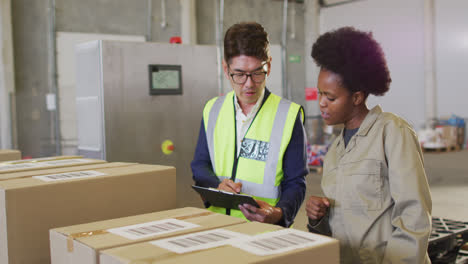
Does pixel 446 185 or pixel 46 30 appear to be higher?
pixel 46 30

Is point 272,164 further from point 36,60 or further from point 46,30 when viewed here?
point 46,30

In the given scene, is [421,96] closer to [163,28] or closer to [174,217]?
[163,28]

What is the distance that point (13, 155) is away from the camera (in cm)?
194

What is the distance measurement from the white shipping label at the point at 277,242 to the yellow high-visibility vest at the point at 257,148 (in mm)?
831

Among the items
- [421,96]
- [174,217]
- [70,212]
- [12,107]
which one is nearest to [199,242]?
[174,217]

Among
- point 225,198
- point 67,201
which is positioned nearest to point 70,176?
point 67,201

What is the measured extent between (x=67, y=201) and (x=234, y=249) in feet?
1.77

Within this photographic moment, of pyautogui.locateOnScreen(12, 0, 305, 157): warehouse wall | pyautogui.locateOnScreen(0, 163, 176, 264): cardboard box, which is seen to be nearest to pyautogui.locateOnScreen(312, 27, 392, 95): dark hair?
pyautogui.locateOnScreen(0, 163, 176, 264): cardboard box

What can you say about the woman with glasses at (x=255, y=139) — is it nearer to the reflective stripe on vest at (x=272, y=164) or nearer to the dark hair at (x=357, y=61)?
the reflective stripe on vest at (x=272, y=164)

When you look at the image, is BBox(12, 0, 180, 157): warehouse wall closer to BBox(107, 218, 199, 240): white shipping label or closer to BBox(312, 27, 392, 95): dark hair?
BBox(312, 27, 392, 95): dark hair

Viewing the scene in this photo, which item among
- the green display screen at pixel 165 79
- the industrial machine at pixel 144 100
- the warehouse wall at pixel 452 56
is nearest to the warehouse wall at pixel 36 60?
the industrial machine at pixel 144 100

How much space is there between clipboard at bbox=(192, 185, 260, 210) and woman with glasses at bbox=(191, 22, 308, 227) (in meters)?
0.09

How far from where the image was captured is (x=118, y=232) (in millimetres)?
908

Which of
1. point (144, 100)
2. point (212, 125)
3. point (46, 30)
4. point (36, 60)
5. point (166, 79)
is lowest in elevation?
point (212, 125)
